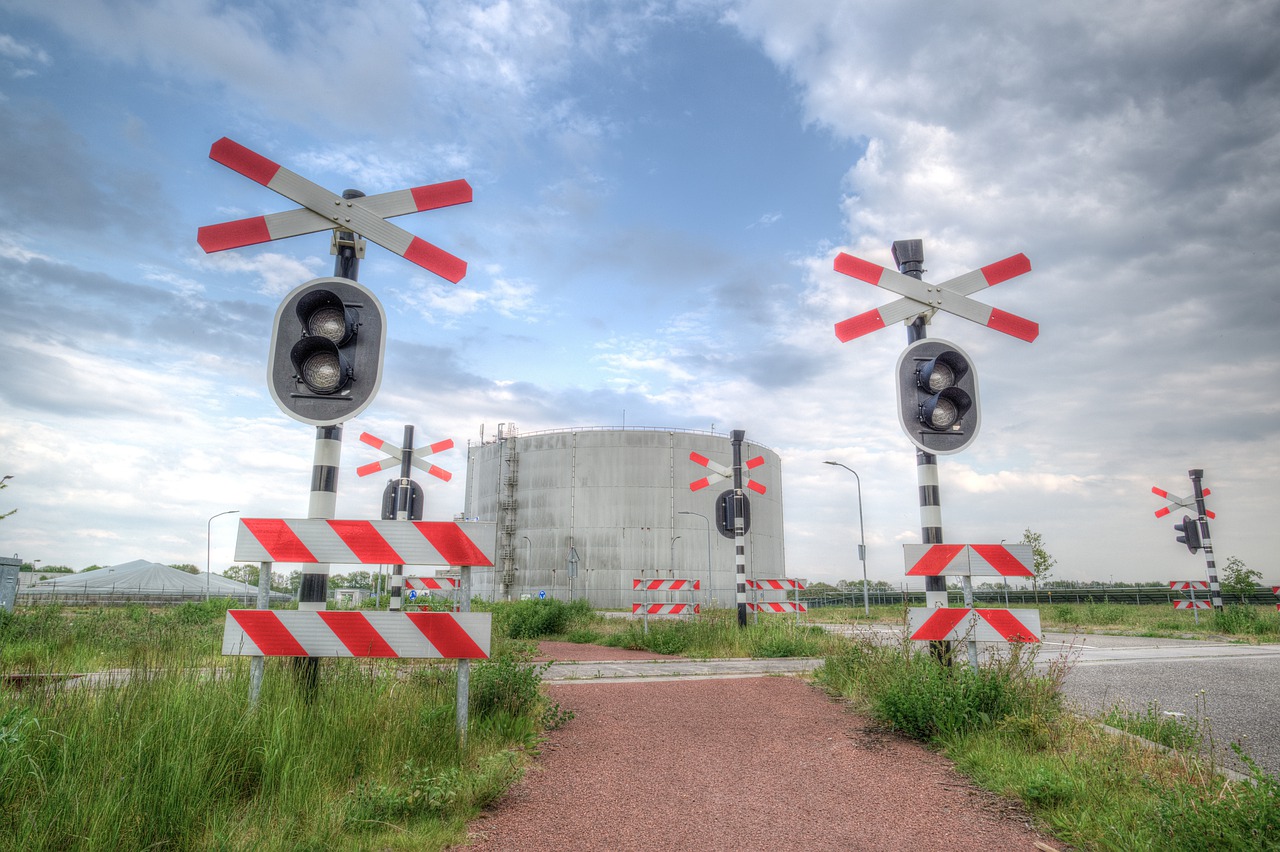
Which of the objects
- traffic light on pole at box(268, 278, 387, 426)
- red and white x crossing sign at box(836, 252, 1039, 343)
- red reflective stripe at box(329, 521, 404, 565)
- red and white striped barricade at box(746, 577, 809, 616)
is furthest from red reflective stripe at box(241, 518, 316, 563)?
red and white striped barricade at box(746, 577, 809, 616)

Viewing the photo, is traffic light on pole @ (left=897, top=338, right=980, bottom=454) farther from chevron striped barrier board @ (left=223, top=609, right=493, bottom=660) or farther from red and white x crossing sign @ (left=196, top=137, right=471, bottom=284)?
chevron striped barrier board @ (left=223, top=609, right=493, bottom=660)

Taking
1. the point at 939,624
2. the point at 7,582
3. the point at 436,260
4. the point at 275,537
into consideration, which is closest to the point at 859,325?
the point at 939,624

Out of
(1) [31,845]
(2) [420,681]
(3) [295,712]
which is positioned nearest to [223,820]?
(1) [31,845]

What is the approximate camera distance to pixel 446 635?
4.61m

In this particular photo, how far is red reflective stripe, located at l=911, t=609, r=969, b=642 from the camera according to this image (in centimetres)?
606

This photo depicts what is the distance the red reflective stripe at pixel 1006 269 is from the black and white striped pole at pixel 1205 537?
21.4 meters

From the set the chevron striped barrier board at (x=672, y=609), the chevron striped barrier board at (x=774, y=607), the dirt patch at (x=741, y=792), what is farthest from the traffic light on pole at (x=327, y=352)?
the chevron striped barrier board at (x=774, y=607)

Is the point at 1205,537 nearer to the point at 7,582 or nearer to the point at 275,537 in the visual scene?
the point at 275,537

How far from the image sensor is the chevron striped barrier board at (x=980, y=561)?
6.18 metres

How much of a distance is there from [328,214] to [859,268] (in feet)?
16.7

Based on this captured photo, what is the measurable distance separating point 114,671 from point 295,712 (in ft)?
5.35

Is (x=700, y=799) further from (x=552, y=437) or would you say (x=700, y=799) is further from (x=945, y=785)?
(x=552, y=437)

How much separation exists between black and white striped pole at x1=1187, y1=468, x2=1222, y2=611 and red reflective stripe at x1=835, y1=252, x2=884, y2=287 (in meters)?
22.6

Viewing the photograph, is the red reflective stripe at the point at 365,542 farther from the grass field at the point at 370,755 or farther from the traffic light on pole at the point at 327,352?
the traffic light on pole at the point at 327,352
